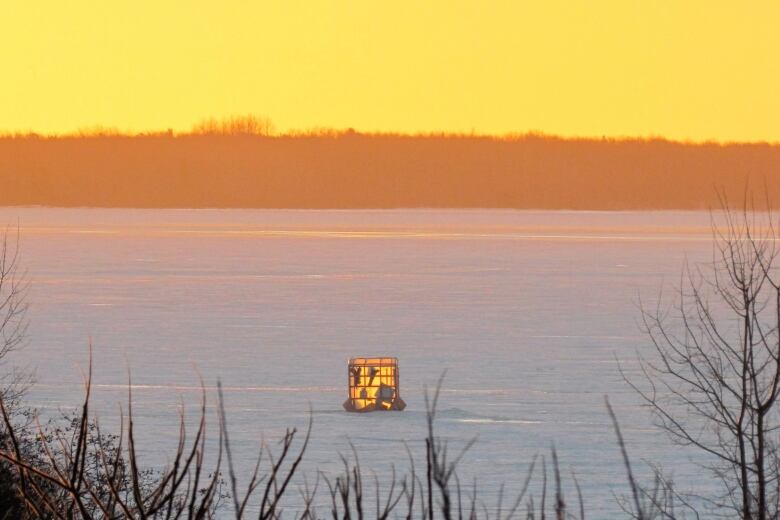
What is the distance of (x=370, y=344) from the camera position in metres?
27.5

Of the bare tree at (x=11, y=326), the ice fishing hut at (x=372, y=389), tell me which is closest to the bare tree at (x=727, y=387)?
the ice fishing hut at (x=372, y=389)

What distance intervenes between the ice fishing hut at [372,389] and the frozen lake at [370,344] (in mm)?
257

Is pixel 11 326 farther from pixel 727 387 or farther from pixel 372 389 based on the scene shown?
pixel 727 387

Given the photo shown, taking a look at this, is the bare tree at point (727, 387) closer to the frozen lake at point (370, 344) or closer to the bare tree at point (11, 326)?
the frozen lake at point (370, 344)

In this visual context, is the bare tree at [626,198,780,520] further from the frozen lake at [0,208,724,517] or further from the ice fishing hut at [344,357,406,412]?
the ice fishing hut at [344,357,406,412]

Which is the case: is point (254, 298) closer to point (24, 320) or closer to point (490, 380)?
point (24, 320)

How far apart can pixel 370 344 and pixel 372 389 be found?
827 cm

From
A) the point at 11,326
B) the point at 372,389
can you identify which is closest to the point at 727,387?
the point at 372,389

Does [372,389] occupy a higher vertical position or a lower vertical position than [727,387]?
lower

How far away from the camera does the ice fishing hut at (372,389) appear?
18922 millimetres

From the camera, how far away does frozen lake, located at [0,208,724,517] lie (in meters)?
16.3

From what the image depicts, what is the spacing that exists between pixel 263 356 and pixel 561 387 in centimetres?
665

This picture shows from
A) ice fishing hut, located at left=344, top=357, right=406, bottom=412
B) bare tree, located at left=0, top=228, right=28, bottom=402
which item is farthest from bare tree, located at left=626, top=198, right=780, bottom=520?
bare tree, located at left=0, top=228, right=28, bottom=402

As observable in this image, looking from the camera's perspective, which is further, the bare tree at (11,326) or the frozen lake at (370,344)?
the bare tree at (11,326)
